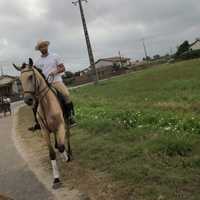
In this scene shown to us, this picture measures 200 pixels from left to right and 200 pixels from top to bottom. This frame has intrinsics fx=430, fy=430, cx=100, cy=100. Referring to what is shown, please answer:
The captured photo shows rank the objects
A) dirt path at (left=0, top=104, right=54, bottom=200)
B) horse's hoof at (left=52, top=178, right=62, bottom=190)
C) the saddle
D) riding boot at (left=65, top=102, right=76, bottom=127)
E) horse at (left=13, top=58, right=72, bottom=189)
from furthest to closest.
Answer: riding boot at (left=65, top=102, right=76, bottom=127), the saddle, horse at (left=13, top=58, right=72, bottom=189), horse's hoof at (left=52, top=178, right=62, bottom=190), dirt path at (left=0, top=104, right=54, bottom=200)

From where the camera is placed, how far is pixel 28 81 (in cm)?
770

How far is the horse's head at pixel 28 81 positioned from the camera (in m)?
7.53

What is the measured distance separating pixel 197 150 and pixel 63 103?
119 inches

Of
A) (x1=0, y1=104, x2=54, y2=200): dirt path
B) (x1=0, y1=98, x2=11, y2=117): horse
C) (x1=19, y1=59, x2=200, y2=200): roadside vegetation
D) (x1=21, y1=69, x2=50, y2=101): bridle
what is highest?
(x1=21, y1=69, x2=50, y2=101): bridle

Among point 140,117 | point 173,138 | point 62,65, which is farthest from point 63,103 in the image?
point 140,117

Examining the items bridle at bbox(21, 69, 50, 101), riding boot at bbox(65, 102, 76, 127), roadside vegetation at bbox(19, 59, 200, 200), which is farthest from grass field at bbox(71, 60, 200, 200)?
bridle at bbox(21, 69, 50, 101)

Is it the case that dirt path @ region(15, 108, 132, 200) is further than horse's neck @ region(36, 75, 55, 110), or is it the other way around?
horse's neck @ region(36, 75, 55, 110)

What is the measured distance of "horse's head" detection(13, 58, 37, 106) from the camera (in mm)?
7527

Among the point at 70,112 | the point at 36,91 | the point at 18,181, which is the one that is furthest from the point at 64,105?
the point at 18,181

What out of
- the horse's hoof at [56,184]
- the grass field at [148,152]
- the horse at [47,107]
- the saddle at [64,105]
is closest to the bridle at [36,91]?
the horse at [47,107]

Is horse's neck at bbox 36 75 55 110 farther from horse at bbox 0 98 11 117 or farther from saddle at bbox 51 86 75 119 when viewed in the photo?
horse at bbox 0 98 11 117

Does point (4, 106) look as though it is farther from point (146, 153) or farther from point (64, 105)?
point (146, 153)

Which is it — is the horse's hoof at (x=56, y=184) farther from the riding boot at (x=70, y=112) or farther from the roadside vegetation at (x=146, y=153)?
the riding boot at (x=70, y=112)

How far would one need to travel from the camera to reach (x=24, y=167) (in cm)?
995
